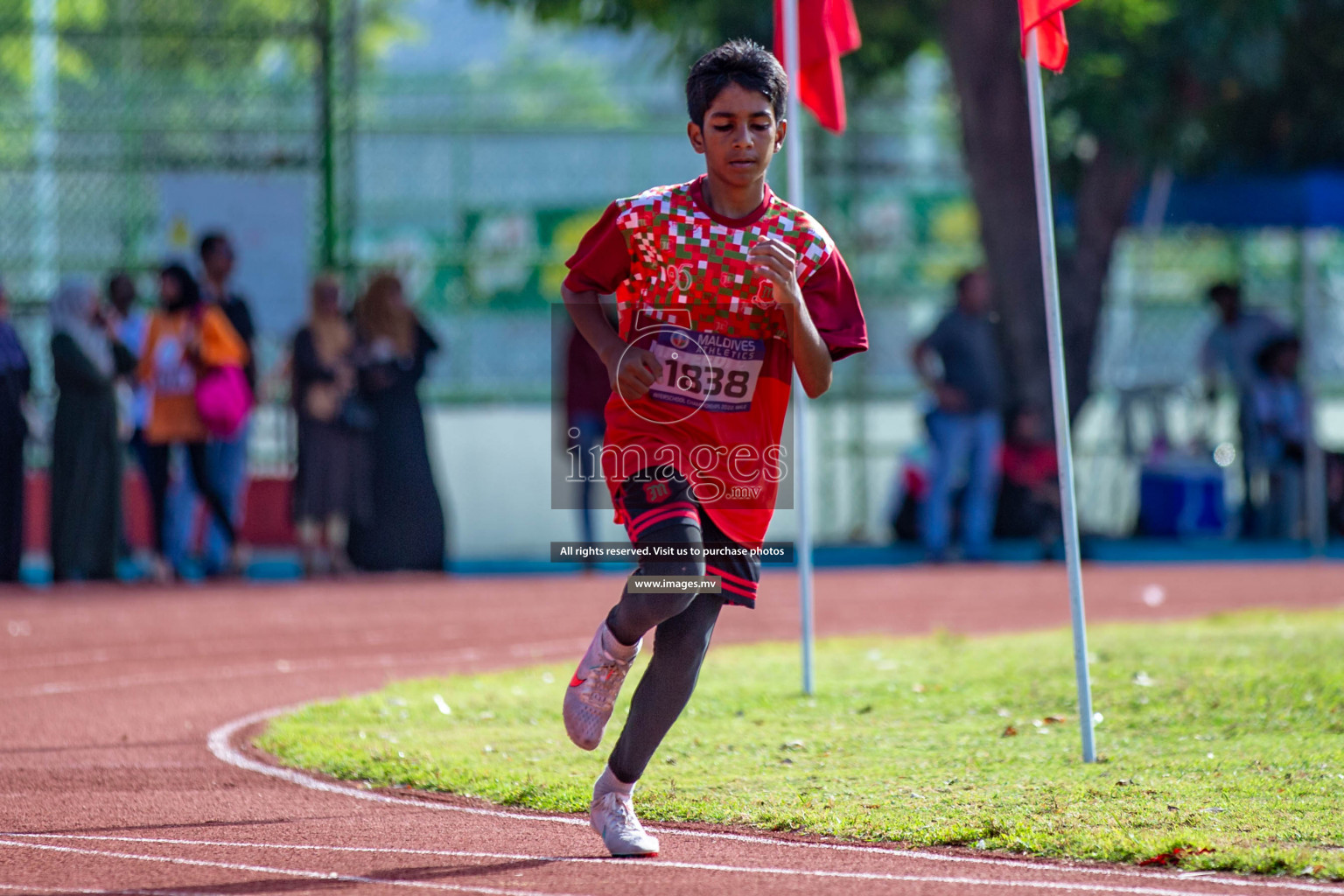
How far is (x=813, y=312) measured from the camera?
17.7ft

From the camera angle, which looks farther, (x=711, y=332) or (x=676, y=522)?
(x=711, y=332)

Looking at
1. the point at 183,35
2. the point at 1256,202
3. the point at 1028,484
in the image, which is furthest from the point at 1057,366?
the point at 1256,202

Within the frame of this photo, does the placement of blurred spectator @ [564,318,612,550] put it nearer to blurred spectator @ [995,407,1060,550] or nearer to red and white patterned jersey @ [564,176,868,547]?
blurred spectator @ [995,407,1060,550]

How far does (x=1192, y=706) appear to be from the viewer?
786 cm

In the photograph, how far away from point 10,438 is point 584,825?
9.78 m

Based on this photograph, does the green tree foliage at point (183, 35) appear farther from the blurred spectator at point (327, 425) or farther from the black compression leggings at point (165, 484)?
the black compression leggings at point (165, 484)

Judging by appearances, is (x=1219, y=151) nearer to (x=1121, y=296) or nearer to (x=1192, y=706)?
(x=1121, y=296)

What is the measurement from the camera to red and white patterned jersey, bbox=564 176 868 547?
532 cm

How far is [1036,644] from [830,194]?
8338mm

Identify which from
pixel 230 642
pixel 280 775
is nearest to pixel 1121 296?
pixel 230 642

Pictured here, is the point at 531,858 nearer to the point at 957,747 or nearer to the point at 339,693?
the point at 957,747

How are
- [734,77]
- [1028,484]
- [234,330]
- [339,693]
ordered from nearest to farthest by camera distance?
[734,77] < [339,693] < [234,330] < [1028,484]

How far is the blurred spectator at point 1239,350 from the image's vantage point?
18109 millimetres

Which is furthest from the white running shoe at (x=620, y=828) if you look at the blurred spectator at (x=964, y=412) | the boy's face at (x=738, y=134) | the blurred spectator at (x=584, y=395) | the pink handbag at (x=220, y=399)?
the blurred spectator at (x=964, y=412)
